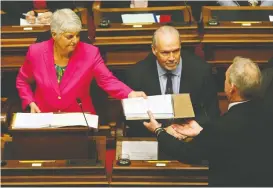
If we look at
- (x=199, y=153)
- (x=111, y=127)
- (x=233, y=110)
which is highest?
(x=233, y=110)

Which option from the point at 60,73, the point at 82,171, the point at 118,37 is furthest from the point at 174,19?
the point at 82,171

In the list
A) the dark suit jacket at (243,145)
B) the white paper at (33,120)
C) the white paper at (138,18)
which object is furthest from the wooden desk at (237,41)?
the dark suit jacket at (243,145)

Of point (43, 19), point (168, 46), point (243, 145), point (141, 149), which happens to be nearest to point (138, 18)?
point (43, 19)

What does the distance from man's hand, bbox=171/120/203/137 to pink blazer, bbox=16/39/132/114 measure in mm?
313

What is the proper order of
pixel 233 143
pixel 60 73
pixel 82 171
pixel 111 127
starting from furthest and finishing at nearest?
pixel 111 127 → pixel 60 73 → pixel 82 171 → pixel 233 143

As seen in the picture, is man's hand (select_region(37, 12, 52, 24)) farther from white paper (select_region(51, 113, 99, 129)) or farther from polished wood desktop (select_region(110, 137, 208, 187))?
polished wood desktop (select_region(110, 137, 208, 187))

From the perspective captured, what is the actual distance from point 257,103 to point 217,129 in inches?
5.1

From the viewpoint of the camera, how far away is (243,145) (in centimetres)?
154

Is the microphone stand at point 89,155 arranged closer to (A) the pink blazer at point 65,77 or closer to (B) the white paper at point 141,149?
(B) the white paper at point 141,149

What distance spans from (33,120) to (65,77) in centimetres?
30

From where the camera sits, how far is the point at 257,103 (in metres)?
1.57

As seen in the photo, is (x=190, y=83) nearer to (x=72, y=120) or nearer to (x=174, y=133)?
(x=174, y=133)

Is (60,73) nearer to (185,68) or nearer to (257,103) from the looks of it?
(185,68)

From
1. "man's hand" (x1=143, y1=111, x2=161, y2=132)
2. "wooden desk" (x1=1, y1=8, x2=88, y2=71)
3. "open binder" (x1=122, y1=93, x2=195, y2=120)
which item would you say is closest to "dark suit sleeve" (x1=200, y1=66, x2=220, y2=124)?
"open binder" (x1=122, y1=93, x2=195, y2=120)
